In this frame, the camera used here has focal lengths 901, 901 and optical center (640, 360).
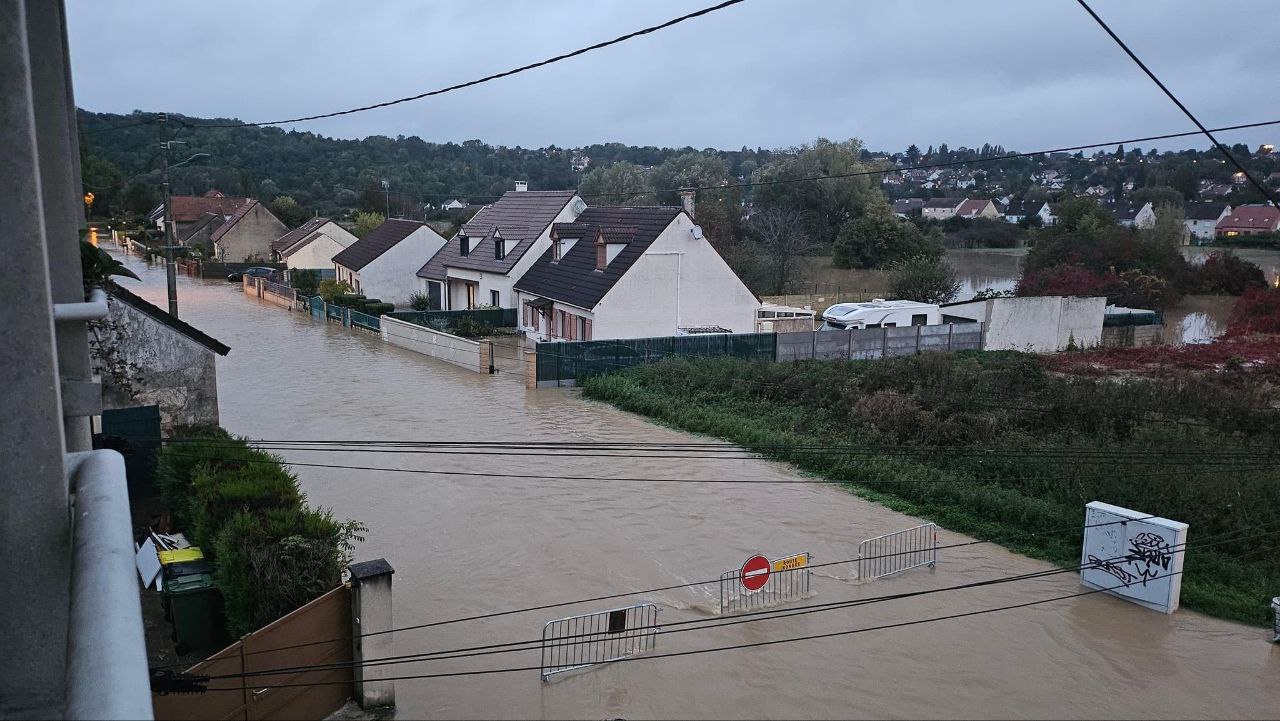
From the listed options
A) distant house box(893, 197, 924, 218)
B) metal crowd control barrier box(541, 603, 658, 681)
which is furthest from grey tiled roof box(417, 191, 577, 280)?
distant house box(893, 197, 924, 218)

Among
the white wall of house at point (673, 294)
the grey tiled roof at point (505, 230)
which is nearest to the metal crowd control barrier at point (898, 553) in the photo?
the white wall of house at point (673, 294)

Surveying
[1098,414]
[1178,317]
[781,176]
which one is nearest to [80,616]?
[1098,414]

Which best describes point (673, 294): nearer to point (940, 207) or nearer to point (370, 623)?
point (370, 623)

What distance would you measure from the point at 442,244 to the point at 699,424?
29497mm

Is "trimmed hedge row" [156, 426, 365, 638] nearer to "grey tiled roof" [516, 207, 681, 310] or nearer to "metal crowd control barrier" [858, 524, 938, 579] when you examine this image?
"metal crowd control barrier" [858, 524, 938, 579]

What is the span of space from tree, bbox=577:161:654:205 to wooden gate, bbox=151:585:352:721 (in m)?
65.9

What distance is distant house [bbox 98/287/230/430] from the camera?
1559 cm

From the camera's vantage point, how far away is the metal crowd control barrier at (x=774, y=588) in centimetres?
1298

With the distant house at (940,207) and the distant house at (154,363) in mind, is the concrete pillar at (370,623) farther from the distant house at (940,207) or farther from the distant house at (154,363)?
the distant house at (940,207)

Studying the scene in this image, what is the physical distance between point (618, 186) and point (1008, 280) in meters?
32.6

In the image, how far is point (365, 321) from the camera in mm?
39375

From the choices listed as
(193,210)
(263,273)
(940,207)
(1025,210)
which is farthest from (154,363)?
(940,207)

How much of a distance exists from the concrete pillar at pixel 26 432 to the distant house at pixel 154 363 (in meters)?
13.9

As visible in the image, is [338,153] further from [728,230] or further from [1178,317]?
[1178,317]
